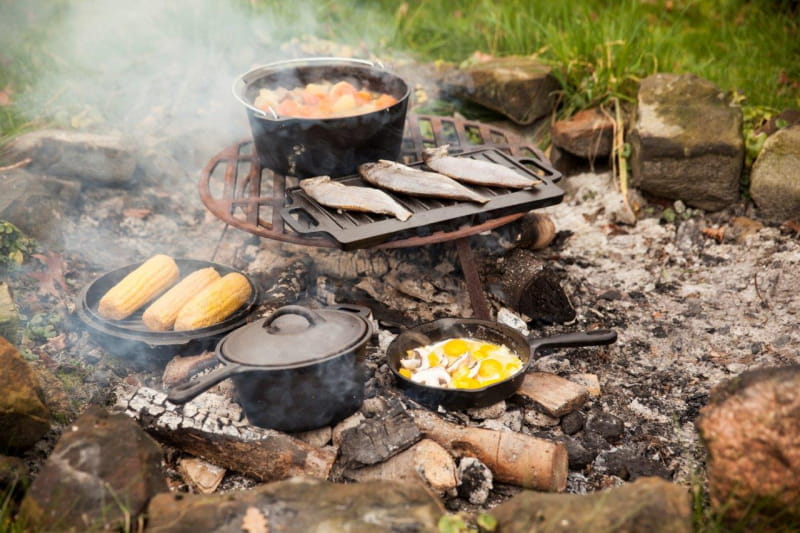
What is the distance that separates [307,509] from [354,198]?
1.68 m

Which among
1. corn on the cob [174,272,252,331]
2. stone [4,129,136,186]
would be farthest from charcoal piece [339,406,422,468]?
stone [4,129,136,186]

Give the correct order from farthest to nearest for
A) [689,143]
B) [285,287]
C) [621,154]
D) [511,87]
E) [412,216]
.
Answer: [511,87], [621,154], [689,143], [285,287], [412,216]

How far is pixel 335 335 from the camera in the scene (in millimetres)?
3191

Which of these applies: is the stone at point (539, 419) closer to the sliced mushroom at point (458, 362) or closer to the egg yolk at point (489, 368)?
the egg yolk at point (489, 368)

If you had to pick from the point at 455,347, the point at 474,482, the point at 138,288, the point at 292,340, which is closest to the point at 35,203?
the point at 138,288

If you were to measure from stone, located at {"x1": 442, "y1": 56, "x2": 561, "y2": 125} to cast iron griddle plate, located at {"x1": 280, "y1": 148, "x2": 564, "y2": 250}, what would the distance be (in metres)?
2.18

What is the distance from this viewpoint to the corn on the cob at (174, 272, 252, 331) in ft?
12.6

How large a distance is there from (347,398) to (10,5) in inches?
231

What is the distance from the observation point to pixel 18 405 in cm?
302

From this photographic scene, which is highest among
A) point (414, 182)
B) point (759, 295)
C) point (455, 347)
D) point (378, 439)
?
point (414, 182)

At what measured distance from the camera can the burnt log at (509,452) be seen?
318cm

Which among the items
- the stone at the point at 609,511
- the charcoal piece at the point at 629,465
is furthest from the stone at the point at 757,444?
the charcoal piece at the point at 629,465

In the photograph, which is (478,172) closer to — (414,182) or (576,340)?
(414,182)

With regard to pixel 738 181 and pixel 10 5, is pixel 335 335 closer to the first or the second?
pixel 738 181
